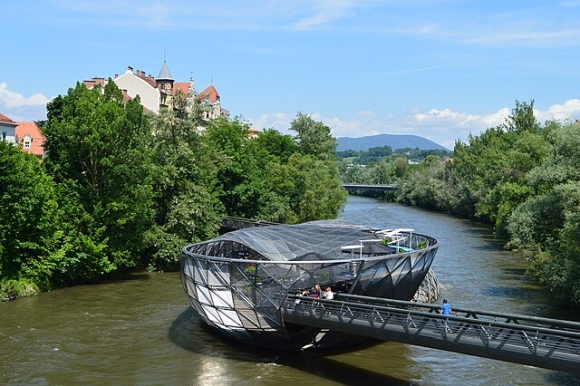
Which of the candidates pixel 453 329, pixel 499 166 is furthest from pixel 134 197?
pixel 499 166

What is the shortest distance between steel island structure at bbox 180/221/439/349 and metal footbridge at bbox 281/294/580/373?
793 mm

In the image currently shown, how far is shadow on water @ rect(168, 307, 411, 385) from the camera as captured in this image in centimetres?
2330

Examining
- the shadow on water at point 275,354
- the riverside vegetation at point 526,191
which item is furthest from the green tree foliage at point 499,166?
the shadow on water at point 275,354

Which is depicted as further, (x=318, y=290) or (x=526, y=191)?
(x=526, y=191)

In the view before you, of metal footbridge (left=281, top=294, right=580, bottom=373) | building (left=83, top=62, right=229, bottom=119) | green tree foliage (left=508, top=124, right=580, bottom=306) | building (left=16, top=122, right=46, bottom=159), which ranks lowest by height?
metal footbridge (left=281, top=294, right=580, bottom=373)

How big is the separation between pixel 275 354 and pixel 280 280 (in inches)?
126

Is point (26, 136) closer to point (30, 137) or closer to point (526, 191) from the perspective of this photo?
point (30, 137)

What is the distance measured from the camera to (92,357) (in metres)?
25.4

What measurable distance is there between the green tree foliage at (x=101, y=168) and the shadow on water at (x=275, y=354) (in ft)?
38.7

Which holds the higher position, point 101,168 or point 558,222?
point 101,168

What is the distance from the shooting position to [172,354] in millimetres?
25906

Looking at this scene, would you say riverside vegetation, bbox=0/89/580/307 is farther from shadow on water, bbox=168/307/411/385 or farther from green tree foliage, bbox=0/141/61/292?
shadow on water, bbox=168/307/411/385

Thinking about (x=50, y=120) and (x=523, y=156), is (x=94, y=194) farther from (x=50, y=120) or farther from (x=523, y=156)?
(x=523, y=156)

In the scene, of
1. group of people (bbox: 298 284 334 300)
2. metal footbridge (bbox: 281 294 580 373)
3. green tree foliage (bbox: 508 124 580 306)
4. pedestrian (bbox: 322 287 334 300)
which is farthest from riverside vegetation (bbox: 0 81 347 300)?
green tree foliage (bbox: 508 124 580 306)
